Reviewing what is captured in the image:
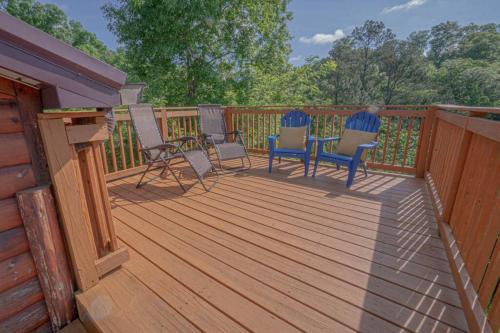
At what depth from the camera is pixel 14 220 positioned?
43.8 inches

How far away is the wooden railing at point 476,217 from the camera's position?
1088 mm

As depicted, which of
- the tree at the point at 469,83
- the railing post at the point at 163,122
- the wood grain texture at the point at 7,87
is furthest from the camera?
the tree at the point at 469,83

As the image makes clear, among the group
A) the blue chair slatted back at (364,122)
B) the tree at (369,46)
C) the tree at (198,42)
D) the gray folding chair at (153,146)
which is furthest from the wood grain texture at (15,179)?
the tree at (369,46)

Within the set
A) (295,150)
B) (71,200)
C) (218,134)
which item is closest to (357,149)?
(295,150)

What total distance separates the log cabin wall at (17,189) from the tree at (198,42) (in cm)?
719

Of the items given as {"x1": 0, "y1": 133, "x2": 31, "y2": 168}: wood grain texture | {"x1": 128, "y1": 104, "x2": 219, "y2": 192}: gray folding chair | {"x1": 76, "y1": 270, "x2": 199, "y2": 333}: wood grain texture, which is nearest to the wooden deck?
{"x1": 76, "y1": 270, "x2": 199, "y2": 333}: wood grain texture

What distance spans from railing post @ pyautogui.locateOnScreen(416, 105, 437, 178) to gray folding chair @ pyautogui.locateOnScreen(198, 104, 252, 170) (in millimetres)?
2588

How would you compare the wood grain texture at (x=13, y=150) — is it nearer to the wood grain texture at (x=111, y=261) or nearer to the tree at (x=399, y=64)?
the wood grain texture at (x=111, y=261)

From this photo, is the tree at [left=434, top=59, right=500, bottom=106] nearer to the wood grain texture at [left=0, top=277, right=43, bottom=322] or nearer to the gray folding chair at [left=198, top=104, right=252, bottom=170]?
the gray folding chair at [left=198, top=104, right=252, bottom=170]

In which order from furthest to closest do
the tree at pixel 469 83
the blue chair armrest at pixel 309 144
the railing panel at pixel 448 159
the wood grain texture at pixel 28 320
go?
1. the tree at pixel 469 83
2. the blue chair armrest at pixel 309 144
3. the railing panel at pixel 448 159
4. the wood grain texture at pixel 28 320

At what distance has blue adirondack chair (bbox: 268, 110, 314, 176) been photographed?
11.6ft

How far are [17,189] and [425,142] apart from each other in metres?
4.34

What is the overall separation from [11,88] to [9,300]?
1.00m

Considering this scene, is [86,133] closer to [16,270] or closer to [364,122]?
[16,270]
